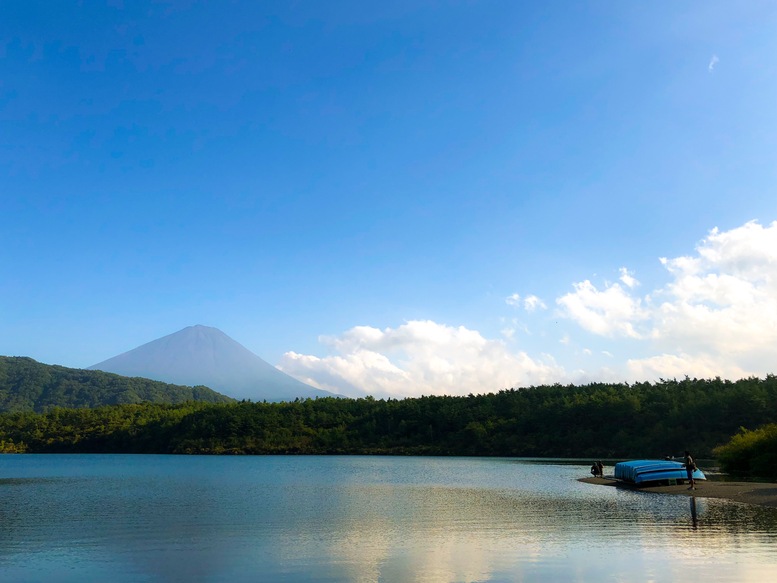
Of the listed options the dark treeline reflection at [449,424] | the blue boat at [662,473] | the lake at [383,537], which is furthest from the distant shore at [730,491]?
the dark treeline reflection at [449,424]

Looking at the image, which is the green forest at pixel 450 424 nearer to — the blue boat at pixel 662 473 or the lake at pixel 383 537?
the blue boat at pixel 662 473

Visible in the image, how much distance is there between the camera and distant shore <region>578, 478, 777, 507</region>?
33.2 meters

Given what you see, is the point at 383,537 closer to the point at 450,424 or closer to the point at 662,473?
the point at 662,473

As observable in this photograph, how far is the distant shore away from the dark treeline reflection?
6096cm

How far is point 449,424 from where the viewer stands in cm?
13825

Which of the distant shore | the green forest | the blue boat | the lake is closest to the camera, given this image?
the lake

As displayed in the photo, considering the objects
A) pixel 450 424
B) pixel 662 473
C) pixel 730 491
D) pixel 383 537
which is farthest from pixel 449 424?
pixel 383 537

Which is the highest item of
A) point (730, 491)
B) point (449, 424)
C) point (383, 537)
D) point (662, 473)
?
point (449, 424)

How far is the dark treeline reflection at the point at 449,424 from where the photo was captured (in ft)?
351

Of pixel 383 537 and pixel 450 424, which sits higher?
pixel 450 424

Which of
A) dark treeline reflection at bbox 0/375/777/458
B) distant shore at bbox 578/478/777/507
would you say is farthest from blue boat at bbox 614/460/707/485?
dark treeline reflection at bbox 0/375/777/458

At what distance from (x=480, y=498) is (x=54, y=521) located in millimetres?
23465

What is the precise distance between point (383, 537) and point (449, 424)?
381ft

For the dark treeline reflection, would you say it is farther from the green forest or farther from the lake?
the lake
